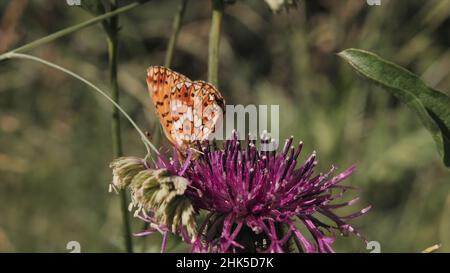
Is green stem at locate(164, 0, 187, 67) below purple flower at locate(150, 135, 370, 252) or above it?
above

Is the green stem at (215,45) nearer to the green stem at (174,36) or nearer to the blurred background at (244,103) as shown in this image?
the green stem at (174,36)

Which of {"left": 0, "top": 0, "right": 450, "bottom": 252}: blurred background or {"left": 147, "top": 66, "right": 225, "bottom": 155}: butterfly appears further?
{"left": 0, "top": 0, "right": 450, "bottom": 252}: blurred background

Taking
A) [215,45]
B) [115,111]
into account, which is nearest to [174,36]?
[215,45]

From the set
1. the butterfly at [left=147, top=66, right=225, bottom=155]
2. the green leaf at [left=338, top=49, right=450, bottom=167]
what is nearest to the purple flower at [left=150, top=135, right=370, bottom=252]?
the butterfly at [left=147, top=66, right=225, bottom=155]

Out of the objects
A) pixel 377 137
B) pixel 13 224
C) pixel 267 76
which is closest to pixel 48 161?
pixel 13 224

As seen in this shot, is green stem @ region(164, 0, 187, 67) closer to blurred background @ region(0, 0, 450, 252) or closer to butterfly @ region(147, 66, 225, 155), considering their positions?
butterfly @ region(147, 66, 225, 155)
